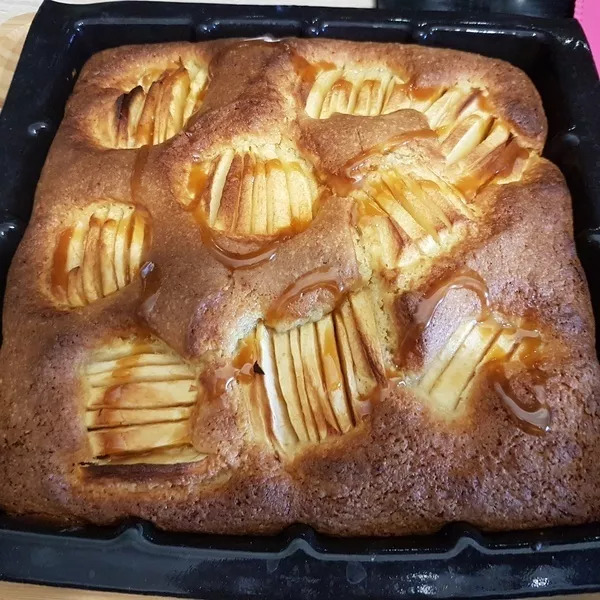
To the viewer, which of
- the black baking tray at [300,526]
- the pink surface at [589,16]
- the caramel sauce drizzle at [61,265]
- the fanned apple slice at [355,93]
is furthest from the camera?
the pink surface at [589,16]

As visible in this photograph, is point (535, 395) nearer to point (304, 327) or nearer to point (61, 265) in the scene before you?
point (304, 327)

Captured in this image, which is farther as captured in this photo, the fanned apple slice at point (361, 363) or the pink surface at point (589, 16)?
the pink surface at point (589, 16)

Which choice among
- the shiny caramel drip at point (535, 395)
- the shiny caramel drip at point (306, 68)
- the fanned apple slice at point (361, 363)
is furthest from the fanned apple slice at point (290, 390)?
the shiny caramel drip at point (306, 68)

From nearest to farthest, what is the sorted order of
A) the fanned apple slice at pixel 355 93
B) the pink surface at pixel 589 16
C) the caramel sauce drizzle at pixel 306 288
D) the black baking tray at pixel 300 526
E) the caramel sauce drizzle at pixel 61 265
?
the black baking tray at pixel 300 526, the caramel sauce drizzle at pixel 306 288, the caramel sauce drizzle at pixel 61 265, the fanned apple slice at pixel 355 93, the pink surface at pixel 589 16

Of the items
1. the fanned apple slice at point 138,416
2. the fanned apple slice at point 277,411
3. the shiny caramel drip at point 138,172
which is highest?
the shiny caramel drip at point 138,172

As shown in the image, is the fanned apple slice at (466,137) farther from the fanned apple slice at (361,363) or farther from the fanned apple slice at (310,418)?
the fanned apple slice at (310,418)

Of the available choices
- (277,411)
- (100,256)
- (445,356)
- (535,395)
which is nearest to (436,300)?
(445,356)

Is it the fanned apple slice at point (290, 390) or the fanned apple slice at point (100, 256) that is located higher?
the fanned apple slice at point (100, 256)

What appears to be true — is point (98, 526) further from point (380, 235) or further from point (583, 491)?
point (583, 491)
